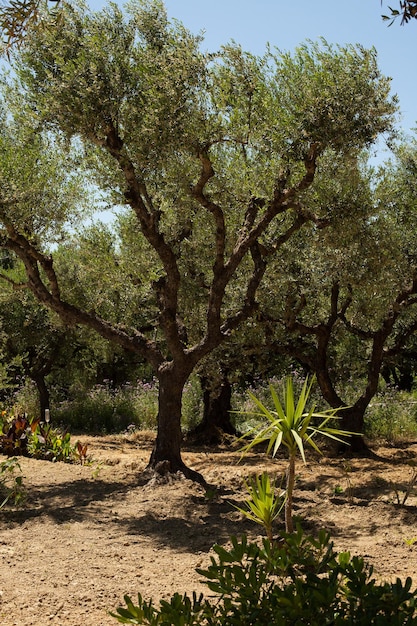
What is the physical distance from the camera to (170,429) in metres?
8.72

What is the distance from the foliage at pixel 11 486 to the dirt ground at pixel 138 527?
139 mm

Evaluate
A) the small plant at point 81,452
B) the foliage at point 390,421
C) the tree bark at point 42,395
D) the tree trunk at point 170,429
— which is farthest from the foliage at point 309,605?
the tree bark at point 42,395

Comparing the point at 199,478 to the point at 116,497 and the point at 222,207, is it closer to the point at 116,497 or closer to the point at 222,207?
the point at 116,497

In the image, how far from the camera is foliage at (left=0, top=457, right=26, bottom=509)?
7277 mm

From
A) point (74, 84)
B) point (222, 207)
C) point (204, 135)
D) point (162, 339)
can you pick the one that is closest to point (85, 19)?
point (74, 84)

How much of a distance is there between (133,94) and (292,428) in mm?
4723

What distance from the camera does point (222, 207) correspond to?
9.09m

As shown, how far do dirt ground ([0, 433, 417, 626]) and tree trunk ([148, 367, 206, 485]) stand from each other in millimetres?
294

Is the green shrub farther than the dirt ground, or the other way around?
the green shrub

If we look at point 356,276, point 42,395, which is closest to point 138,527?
point 356,276

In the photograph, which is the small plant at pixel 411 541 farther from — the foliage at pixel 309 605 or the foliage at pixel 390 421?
the foliage at pixel 390 421

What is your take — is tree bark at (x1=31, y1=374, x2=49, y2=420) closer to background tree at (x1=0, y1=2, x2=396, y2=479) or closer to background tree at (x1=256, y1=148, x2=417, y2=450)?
background tree at (x1=256, y1=148, x2=417, y2=450)

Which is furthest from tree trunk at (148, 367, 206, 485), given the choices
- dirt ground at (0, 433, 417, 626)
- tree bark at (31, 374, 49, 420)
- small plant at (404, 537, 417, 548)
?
tree bark at (31, 374, 49, 420)

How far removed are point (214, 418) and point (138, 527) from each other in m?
7.07
